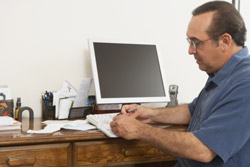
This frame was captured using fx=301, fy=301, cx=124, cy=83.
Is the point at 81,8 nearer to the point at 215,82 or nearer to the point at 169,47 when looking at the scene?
the point at 169,47

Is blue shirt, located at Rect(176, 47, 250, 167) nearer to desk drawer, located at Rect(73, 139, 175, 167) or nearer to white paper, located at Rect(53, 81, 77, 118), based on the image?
desk drawer, located at Rect(73, 139, 175, 167)

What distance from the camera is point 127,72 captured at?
1.78 m

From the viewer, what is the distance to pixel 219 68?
4.49 ft

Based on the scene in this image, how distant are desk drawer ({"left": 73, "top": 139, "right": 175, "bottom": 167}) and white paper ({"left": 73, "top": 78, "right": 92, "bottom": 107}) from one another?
15.9 inches

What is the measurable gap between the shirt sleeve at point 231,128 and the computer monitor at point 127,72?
0.67 m

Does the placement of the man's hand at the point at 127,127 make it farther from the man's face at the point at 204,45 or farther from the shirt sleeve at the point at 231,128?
the man's face at the point at 204,45

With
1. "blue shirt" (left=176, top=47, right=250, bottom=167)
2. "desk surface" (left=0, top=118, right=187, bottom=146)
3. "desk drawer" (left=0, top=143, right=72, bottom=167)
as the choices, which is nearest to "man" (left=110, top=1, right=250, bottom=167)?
"blue shirt" (left=176, top=47, right=250, bottom=167)

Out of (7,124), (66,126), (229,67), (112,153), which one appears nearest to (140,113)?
(112,153)

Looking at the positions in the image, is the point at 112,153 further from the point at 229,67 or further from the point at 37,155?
the point at 229,67

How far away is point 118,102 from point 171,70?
24.8 inches

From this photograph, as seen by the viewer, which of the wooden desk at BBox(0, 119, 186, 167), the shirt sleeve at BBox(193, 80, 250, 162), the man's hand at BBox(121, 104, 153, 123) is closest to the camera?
the shirt sleeve at BBox(193, 80, 250, 162)

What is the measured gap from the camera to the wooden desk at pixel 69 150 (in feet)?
3.93

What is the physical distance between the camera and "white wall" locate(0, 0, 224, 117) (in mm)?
1768

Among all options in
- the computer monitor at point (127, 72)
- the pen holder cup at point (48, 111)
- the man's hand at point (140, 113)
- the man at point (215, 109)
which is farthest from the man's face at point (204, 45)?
the pen holder cup at point (48, 111)
